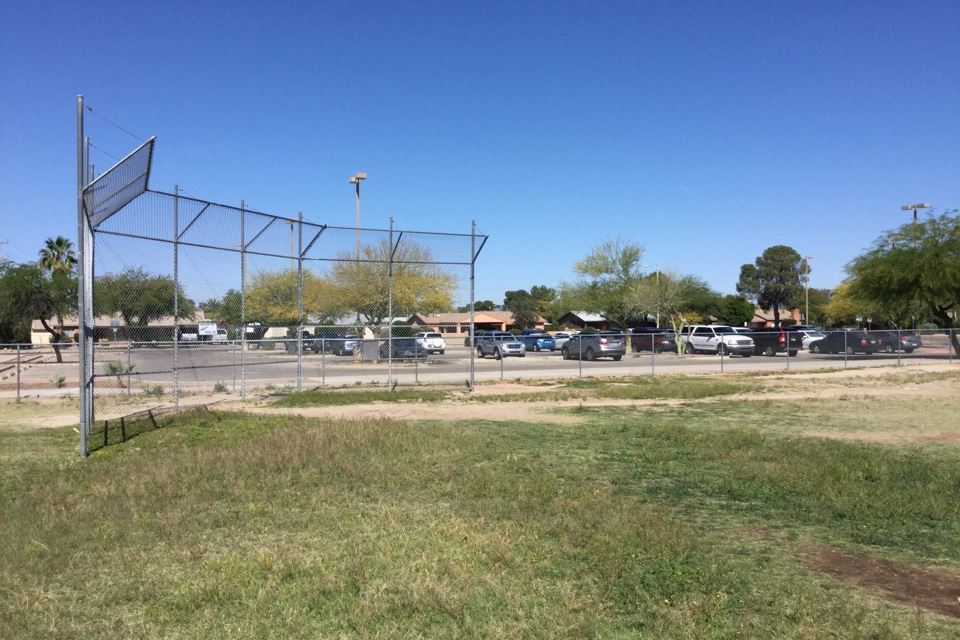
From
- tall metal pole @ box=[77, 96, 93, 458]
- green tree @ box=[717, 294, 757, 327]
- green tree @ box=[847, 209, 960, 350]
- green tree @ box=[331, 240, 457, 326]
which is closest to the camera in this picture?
tall metal pole @ box=[77, 96, 93, 458]

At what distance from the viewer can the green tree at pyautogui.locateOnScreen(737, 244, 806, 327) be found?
11062cm

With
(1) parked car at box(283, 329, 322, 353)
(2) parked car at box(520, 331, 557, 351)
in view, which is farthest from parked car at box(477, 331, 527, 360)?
(1) parked car at box(283, 329, 322, 353)

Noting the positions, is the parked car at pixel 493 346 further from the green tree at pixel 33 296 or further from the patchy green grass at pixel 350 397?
the green tree at pixel 33 296

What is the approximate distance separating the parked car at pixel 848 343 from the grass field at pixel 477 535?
2678 centimetres

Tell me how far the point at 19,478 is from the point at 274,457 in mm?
2825

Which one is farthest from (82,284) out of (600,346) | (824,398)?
(600,346)

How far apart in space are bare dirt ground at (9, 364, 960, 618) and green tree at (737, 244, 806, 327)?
293 feet

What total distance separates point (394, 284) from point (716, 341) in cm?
2685

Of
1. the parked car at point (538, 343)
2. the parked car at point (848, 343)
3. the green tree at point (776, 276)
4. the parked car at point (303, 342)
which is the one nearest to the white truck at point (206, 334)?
the parked car at point (303, 342)

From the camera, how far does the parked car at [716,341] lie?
39312 millimetres

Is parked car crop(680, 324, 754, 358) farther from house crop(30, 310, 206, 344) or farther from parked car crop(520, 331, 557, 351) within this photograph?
house crop(30, 310, 206, 344)

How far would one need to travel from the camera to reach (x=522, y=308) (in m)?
114

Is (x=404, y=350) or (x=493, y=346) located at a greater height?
(x=404, y=350)

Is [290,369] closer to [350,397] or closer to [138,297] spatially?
[350,397]
